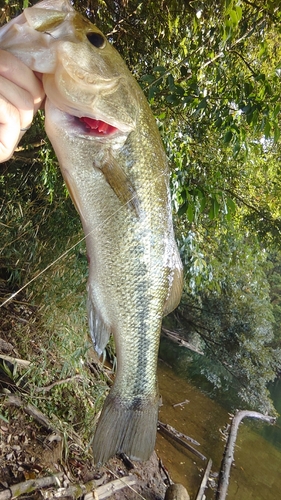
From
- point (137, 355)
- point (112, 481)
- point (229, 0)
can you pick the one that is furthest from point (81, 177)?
point (112, 481)

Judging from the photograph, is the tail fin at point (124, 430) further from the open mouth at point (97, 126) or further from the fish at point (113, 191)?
the open mouth at point (97, 126)

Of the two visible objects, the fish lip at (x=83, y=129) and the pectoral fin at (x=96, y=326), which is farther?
the pectoral fin at (x=96, y=326)

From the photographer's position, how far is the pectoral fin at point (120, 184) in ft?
5.15

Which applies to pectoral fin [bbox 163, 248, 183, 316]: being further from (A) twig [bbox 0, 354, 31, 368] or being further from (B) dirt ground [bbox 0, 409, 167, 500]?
(A) twig [bbox 0, 354, 31, 368]

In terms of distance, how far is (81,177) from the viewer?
1.55 metres

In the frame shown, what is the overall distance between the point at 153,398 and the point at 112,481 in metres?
2.98

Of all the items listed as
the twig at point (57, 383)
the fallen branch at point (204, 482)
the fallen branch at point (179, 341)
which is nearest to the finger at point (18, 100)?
the twig at point (57, 383)

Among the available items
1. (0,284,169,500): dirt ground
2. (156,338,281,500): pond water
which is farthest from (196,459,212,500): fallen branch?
(0,284,169,500): dirt ground

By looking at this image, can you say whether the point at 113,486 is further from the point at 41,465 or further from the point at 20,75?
the point at 20,75

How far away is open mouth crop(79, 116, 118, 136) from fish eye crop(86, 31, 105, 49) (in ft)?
0.87

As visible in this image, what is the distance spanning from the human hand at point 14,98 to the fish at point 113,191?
0.05 metres

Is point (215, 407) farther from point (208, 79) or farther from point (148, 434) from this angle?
point (148, 434)

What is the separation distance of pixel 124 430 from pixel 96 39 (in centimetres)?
166

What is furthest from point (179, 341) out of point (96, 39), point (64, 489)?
point (96, 39)
